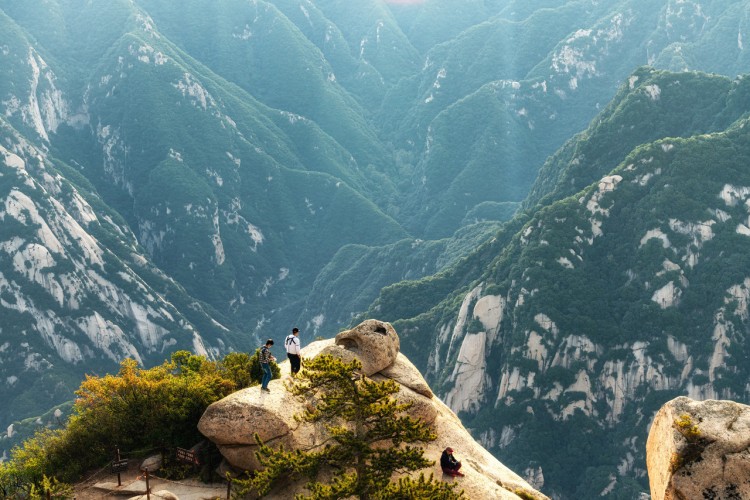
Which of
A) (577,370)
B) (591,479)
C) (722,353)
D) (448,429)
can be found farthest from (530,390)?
(448,429)

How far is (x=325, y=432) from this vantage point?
44.9 metres

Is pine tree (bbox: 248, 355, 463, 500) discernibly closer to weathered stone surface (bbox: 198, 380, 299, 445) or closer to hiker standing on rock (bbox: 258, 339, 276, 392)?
weathered stone surface (bbox: 198, 380, 299, 445)

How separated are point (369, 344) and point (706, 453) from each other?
69.2 ft

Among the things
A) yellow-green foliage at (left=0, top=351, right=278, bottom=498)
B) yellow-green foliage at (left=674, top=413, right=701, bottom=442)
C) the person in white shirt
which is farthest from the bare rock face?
yellow-green foliage at (left=0, top=351, right=278, bottom=498)

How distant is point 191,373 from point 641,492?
133 m

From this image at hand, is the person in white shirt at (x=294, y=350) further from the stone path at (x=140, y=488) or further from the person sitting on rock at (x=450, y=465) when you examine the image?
the person sitting on rock at (x=450, y=465)

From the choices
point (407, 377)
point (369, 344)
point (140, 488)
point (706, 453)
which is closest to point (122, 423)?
point (140, 488)

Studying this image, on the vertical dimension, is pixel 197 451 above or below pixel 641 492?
above

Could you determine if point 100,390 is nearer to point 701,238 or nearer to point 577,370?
point 577,370

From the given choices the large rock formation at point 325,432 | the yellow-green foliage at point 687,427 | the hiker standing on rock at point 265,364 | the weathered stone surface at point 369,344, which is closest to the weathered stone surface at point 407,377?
the large rock formation at point 325,432

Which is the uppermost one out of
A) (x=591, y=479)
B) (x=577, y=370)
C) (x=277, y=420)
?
(x=277, y=420)

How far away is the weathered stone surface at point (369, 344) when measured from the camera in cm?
5169

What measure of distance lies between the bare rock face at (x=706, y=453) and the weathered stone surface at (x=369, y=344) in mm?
18230

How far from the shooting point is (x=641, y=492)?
164000mm
